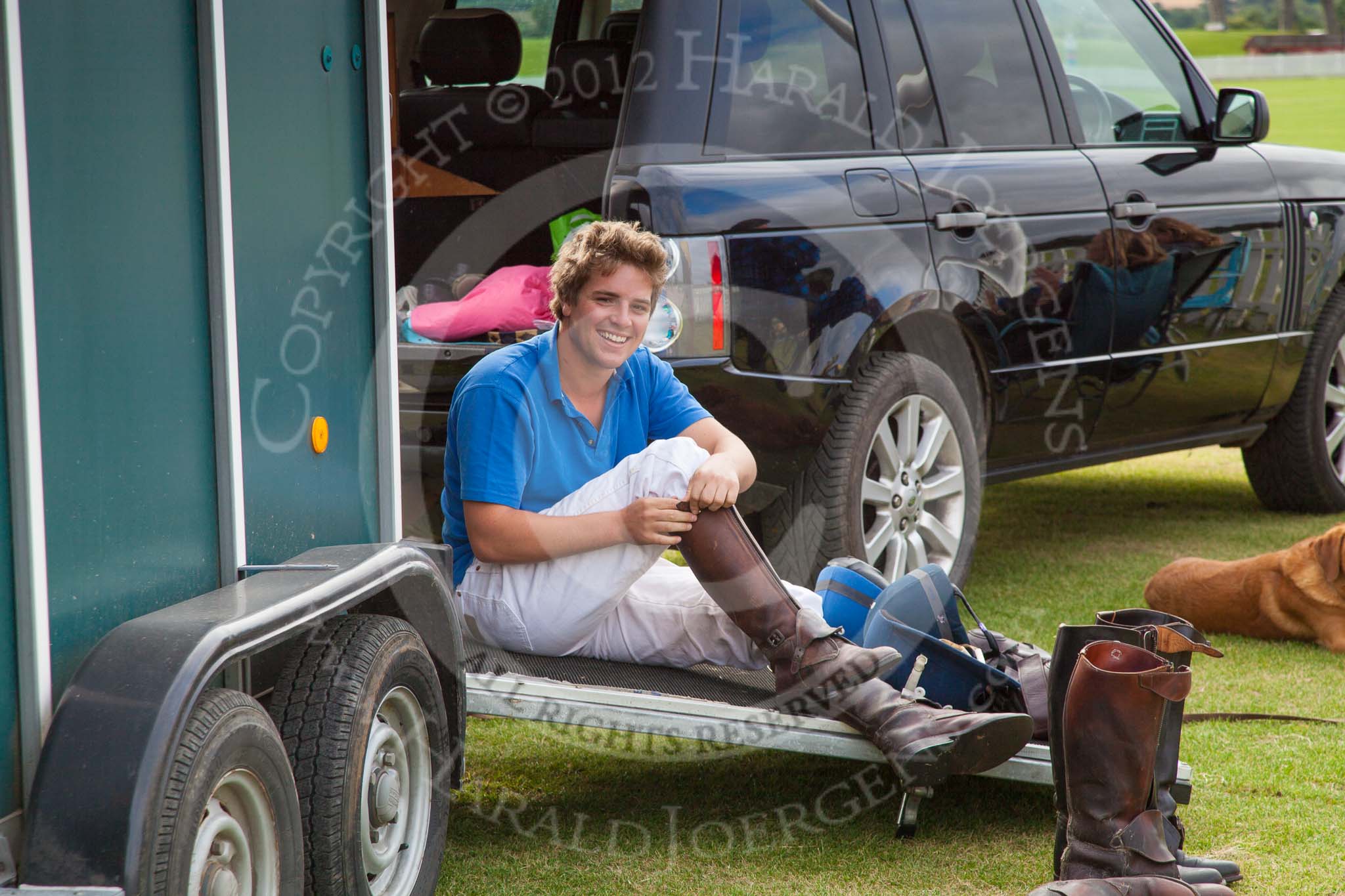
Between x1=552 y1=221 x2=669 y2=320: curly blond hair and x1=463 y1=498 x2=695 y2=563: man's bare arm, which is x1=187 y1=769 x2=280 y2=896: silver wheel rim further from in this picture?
x1=552 y1=221 x2=669 y2=320: curly blond hair

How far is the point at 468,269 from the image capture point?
193 inches

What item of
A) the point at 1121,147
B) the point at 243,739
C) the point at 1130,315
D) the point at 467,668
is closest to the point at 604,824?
the point at 467,668

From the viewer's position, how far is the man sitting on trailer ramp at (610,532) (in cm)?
296

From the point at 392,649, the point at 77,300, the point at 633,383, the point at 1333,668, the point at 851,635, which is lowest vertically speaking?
the point at 1333,668

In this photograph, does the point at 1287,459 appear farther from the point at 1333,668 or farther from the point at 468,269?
the point at 468,269

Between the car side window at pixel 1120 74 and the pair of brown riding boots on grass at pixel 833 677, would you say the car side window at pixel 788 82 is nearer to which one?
the car side window at pixel 1120 74

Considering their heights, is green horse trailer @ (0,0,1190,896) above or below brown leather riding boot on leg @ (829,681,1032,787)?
above

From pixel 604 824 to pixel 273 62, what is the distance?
1.73 m

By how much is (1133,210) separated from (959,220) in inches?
36.5

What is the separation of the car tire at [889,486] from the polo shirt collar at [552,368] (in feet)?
3.32

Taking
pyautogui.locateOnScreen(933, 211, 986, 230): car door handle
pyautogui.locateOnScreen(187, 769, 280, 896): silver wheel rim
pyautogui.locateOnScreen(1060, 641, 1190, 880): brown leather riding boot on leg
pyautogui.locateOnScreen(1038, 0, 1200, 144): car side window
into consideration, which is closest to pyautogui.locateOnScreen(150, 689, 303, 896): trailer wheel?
pyautogui.locateOnScreen(187, 769, 280, 896): silver wheel rim

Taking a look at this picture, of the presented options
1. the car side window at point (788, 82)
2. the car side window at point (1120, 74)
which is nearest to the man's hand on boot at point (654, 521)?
the car side window at point (788, 82)

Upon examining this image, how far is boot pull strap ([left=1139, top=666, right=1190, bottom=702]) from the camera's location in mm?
2510

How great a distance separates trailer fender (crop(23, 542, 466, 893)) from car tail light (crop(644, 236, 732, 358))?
1794 mm
